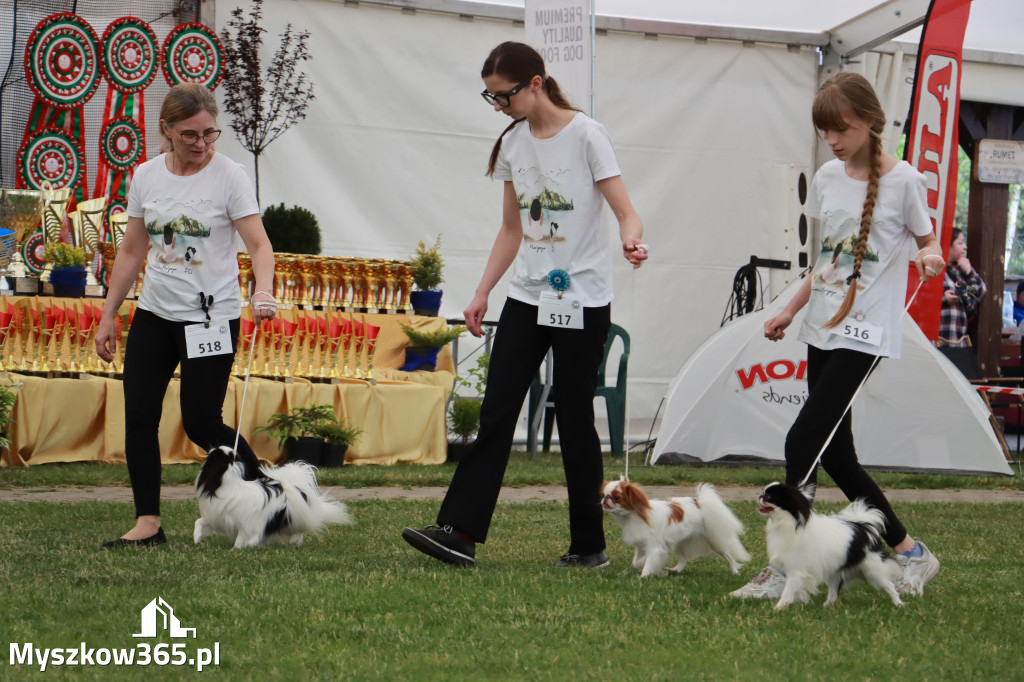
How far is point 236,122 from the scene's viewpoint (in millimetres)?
9312

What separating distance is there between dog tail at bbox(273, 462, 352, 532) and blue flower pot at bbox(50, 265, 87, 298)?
3892 millimetres

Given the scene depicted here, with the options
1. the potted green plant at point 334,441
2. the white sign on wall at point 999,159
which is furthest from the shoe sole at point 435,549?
the white sign on wall at point 999,159

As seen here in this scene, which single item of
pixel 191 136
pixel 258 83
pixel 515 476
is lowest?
pixel 515 476

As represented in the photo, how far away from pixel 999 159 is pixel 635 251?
10020mm

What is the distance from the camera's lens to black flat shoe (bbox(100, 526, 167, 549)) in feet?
14.7

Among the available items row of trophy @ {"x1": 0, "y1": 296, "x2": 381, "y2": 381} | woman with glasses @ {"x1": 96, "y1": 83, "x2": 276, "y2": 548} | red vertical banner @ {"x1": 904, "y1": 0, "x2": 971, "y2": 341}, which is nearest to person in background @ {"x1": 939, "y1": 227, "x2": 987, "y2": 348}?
red vertical banner @ {"x1": 904, "y1": 0, "x2": 971, "y2": 341}

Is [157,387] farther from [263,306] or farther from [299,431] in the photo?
[299,431]

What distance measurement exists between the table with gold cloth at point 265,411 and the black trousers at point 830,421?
4.50 m

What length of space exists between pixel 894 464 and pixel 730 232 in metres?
3.25

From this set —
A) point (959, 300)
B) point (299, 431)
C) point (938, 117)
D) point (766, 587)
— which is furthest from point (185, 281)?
point (959, 300)

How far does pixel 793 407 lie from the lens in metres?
8.81

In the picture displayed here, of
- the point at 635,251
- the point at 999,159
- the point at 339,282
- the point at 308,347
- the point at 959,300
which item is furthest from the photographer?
the point at 999,159

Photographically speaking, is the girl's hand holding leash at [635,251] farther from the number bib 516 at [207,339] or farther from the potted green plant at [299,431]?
the potted green plant at [299,431]

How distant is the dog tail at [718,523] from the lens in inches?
166
